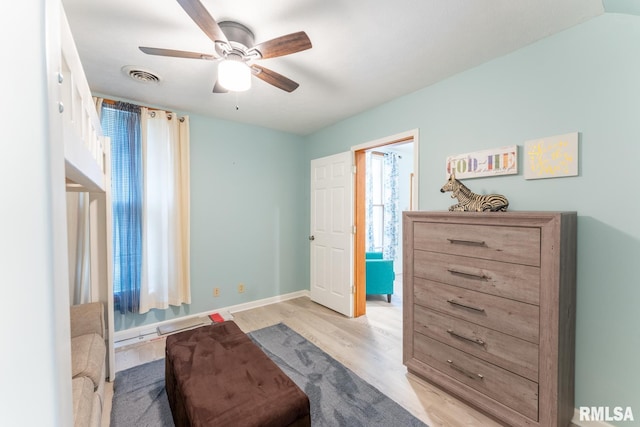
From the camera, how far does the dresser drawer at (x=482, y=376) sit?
156 cm

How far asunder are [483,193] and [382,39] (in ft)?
4.60

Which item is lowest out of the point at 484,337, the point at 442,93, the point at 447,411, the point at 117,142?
the point at 447,411

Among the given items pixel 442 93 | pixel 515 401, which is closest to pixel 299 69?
pixel 442 93

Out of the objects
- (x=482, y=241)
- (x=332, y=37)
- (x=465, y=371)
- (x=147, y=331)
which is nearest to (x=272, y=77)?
(x=332, y=37)

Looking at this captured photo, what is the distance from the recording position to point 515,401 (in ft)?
5.27

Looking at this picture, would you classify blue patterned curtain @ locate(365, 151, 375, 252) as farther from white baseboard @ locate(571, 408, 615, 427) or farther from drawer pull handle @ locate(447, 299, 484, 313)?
white baseboard @ locate(571, 408, 615, 427)

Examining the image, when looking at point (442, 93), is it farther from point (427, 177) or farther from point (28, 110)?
point (28, 110)

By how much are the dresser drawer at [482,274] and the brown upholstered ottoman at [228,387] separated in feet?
4.16

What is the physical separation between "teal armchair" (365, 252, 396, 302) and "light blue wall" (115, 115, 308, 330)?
1004 mm

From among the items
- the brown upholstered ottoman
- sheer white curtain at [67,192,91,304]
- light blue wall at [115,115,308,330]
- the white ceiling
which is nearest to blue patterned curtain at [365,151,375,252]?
light blue wall at [115,115,308,330]

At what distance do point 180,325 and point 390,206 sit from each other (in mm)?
4050

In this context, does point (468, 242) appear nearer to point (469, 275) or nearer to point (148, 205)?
point (469, 275)

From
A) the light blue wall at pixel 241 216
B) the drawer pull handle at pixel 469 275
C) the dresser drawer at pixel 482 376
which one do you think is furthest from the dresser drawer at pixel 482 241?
the light blue wall at pixel 241 216

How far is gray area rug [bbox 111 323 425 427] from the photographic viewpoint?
1728 millimetres
